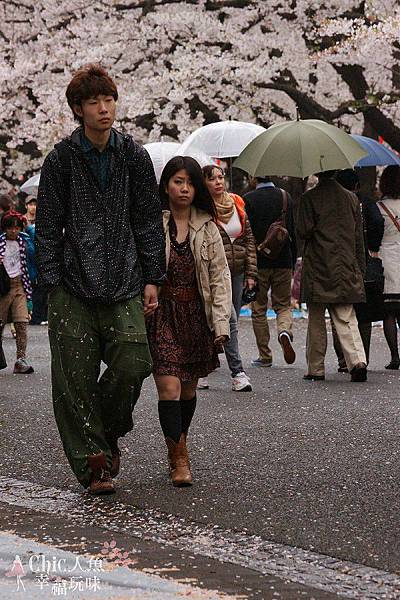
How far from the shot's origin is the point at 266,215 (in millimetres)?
11023

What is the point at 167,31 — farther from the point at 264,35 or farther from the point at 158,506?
the point at 158,506

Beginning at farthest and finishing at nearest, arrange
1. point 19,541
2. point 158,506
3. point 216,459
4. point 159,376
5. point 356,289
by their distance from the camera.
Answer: point 356,289
point 216,459
point 159,376
point 158,506
point 19,541

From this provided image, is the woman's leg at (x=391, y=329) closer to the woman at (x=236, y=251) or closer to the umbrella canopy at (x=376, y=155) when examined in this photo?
the umbrella canopy at (x=376, y=155)

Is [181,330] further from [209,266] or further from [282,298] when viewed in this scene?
[282,298]

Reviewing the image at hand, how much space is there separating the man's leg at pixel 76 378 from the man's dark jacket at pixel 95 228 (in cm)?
9

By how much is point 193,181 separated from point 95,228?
73cm

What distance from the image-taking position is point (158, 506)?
5.30m

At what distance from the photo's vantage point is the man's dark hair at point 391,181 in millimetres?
10914

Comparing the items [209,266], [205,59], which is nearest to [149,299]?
[209,266]

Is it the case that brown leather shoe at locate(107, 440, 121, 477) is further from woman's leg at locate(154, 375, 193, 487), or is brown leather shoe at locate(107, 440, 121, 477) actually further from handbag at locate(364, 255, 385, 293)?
handbag at locate(364, 255, 385, 293)

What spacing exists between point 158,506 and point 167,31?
1696cm

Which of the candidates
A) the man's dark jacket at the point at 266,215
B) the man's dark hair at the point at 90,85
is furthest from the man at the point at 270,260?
the man's dark hair at the point at 90,85

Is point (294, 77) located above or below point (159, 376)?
above

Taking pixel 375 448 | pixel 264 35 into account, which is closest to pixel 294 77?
pixel 264 35
